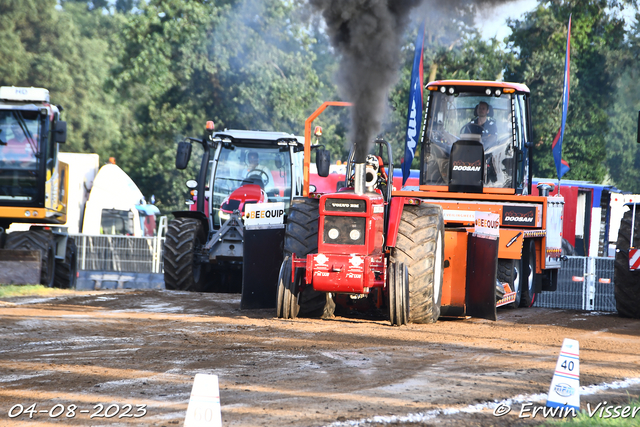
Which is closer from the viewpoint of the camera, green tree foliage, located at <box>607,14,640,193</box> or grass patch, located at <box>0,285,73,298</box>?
grass patch, located at <box>0,285,73,298</box>

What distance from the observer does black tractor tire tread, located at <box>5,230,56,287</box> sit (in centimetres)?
1416

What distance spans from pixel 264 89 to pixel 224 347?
2616 cm

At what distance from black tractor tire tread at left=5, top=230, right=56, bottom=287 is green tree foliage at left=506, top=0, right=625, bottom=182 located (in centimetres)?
2277

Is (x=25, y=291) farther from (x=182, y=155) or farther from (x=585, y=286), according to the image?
(x=585, y=286)

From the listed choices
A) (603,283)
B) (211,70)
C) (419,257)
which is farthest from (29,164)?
(211,70)

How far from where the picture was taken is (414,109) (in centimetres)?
1755

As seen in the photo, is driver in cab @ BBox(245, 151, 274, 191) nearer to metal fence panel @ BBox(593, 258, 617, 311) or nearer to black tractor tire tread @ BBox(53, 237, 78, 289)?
black tractor tire tread @ BBox(53, 237, 78, 289)

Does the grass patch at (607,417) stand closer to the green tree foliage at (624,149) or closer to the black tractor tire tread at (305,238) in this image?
the black tractor tire tread at (305,238)

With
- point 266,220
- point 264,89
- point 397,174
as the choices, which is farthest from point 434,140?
point 264,89

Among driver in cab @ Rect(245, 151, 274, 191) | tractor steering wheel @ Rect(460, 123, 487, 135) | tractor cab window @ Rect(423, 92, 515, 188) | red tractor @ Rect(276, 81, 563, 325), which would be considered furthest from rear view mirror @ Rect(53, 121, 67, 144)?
tractor steering wheel @ Rect(460, 123, 487, 135)

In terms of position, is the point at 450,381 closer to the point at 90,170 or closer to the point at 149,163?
the point at 90,170

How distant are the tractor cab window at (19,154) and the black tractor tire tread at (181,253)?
299 cm

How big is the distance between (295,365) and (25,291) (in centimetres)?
835

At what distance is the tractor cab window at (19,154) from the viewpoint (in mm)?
14492
